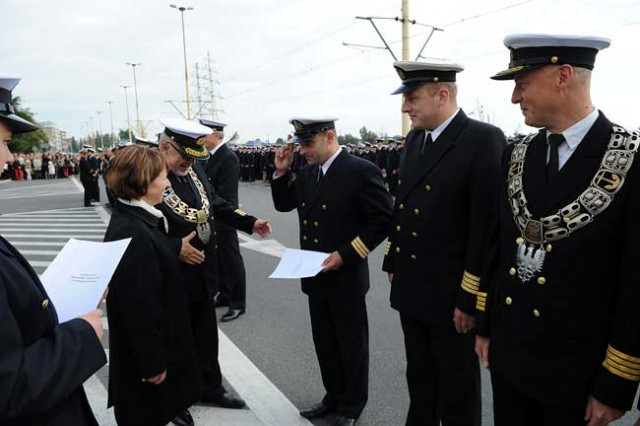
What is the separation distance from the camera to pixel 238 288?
5367mm

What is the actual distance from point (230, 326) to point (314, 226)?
7.45 ft

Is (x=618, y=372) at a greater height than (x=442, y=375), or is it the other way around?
(x=618, y=372)

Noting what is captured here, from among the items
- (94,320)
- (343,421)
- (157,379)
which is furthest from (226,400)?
(94,320)

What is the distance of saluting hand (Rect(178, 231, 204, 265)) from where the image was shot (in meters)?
3.02

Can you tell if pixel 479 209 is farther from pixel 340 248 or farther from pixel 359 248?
pixel 340 248

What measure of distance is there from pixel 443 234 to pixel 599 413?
3.53 feet

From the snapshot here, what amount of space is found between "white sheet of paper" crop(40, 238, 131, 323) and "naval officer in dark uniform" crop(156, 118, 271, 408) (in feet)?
3.23

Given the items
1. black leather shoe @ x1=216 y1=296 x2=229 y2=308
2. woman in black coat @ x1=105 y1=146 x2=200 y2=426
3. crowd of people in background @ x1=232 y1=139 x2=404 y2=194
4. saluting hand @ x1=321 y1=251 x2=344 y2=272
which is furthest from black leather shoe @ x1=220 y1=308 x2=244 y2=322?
crowd of people in background @ x1=232 y1=139 x2=404 y2=194

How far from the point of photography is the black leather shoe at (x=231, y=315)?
5.17m

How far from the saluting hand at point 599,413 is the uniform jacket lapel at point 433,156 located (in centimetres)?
129

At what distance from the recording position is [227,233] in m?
5.49

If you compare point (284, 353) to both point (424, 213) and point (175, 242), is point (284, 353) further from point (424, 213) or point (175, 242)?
point (424, 213)

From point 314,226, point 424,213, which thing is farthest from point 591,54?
point 314,226

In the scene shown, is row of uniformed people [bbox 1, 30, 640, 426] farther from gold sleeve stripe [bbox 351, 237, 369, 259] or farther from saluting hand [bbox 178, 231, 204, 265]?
saluting hand [bbox 178, 231, 204, 265]
